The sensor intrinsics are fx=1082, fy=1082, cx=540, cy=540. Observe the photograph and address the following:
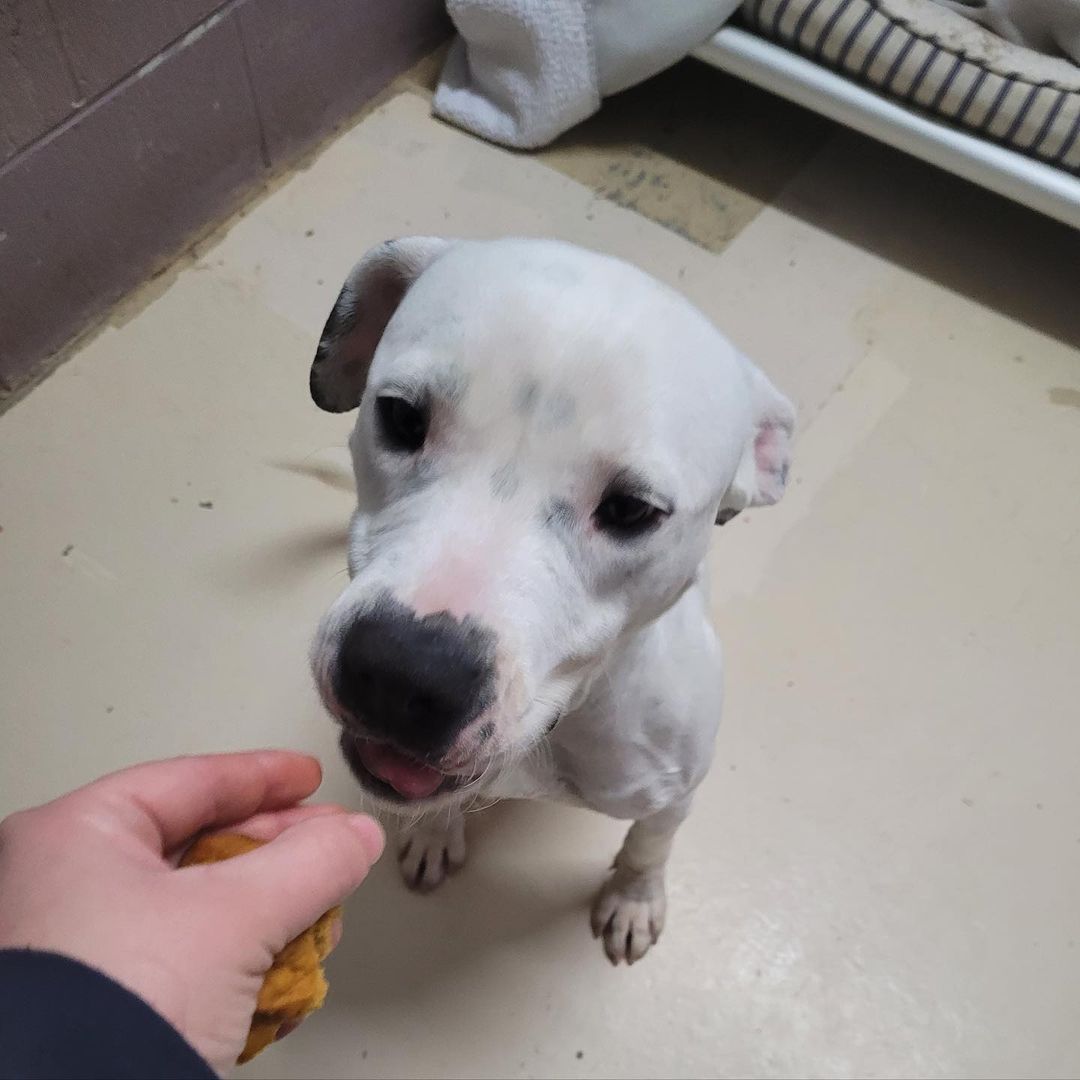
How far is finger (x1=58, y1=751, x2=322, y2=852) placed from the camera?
0.82 m

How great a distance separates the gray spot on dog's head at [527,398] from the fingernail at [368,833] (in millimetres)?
359

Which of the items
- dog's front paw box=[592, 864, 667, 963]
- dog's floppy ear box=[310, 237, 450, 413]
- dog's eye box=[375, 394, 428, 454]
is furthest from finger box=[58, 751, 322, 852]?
dog's front paw box=[592, 864, 667, 963]

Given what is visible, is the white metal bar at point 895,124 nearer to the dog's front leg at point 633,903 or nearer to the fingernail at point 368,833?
the dog's front leg at point 633,903

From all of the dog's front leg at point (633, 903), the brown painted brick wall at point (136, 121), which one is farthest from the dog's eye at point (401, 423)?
the brown painted brick wall at point (136, 121)

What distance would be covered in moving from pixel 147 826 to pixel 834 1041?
3.62 ft

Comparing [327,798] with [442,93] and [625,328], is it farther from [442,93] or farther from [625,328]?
[442,93]

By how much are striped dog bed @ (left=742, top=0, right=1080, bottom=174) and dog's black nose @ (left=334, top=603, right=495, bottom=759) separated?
1.80 m

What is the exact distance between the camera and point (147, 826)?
0.83 meters

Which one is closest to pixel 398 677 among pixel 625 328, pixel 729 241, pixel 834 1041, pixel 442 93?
pixel 625 328

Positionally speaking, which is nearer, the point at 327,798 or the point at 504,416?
the point at 504,416

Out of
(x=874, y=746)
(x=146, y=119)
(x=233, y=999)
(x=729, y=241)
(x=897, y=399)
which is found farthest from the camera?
(x=729, y=241)

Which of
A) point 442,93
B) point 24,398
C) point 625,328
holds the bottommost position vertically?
point 24,398

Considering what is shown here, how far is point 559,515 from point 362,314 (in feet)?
1.40

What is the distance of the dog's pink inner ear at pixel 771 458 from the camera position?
1.13 metres
